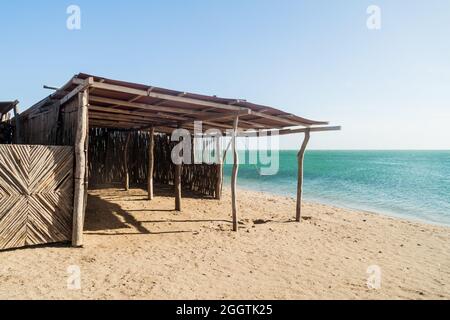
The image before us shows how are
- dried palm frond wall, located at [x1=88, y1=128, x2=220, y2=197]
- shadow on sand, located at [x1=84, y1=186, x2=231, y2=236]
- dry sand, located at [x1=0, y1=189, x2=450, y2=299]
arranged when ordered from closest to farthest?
dry sand, located at [x1=0, y1=189, x2=450, y2=299] → shadow on sand, located at [x1=84, y1=186, x2=231, y2=236] → dried palm frond wall, located at [x1=88, y1=128, x2=220, y2=197]

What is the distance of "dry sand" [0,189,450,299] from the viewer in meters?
3.78

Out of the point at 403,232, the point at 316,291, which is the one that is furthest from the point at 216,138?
the point at 316,291

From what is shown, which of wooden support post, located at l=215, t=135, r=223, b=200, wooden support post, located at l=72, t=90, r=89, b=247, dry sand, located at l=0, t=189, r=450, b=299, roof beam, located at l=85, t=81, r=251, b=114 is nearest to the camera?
dry sand, located at l=0, t=189, r=450, b=299

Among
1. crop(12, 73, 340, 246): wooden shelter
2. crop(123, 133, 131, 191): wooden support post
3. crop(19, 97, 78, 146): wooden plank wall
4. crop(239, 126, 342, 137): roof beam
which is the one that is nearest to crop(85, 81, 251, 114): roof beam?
crop(12, 73, 340, 246): wooden shelter

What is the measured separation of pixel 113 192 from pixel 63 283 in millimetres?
7664

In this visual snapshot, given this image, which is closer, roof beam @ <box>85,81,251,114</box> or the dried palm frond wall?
roof beam @ <box>85,81,251,114</box>

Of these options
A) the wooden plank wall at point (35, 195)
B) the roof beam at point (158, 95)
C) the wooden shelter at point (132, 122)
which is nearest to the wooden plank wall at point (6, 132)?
the wooden shelter at point (132, 122)

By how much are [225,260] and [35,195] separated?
11.5 ft

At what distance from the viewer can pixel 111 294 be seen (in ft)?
11.6

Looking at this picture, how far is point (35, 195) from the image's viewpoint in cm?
489

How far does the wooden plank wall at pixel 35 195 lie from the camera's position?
4.66 m

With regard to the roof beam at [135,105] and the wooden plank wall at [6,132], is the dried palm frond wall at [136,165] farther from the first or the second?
the roof beam at [135,105]

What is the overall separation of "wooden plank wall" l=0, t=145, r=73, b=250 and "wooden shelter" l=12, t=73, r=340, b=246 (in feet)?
0.80

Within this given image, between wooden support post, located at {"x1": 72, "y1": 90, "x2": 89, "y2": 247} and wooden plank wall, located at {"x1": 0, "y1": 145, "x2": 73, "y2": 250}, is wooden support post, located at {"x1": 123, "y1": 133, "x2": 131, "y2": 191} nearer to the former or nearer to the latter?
wooden plank wall, located at {"x1": 0, "y1": 145, "x2": 73, "y2": 250}
